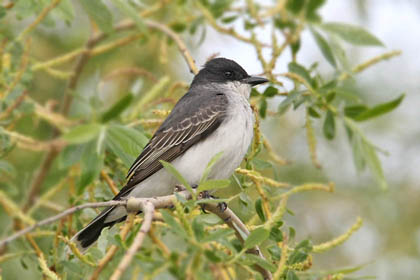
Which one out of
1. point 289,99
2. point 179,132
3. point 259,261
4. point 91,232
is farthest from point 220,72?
point 259,261

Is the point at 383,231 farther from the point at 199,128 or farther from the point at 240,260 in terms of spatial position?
the point at 240,260

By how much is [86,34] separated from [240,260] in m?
5.04

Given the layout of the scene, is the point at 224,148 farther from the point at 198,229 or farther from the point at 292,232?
the point at 198,229

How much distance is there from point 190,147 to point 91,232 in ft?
2.83

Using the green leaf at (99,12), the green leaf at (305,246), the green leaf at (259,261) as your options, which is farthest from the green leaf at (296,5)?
the green leaf at (259,261)

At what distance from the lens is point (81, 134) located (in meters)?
2.48

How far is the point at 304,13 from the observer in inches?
177

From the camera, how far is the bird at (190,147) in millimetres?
4000

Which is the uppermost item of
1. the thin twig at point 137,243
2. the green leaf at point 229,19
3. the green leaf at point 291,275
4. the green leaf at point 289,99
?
the thin twig at point 137,243

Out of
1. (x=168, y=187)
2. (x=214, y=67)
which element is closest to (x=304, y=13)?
(x=214, y=67)

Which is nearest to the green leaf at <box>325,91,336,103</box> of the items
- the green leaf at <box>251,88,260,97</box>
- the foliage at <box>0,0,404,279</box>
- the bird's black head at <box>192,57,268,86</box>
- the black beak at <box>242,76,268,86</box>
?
the foliage at <box>0,0,404,279</box>

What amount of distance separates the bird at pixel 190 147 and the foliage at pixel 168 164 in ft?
0.33

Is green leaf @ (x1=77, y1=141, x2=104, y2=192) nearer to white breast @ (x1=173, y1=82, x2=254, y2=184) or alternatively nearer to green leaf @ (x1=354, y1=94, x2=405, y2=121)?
white breast @ (x1=173, y1=82, x2=254, y2=184)

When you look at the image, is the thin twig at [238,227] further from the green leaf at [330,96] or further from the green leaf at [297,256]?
the green leaf at [330,96]
